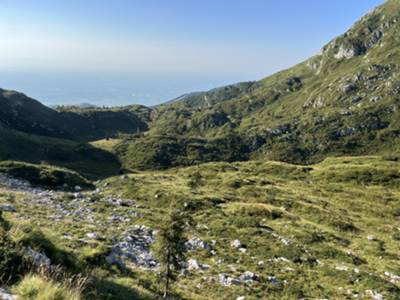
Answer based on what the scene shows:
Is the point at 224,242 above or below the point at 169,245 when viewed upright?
below

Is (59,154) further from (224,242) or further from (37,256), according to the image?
(37,256)

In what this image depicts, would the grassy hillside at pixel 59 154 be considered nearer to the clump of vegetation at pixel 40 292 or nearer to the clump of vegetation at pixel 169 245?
the clump of vegetation at pixel 169 245

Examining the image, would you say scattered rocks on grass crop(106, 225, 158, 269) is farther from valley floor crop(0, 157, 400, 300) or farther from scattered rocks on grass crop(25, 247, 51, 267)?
scattered rocks on grass crop(25, 247, 51, 267)

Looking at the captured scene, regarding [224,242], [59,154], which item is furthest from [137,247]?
[59,154]

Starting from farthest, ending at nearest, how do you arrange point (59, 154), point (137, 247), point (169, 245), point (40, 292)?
1. point (59, 154)
2. point (137, 247)
3. point (169, 245)
4. point (40, 292)

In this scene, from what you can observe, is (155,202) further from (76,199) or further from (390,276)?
(390,276)

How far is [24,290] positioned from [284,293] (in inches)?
913

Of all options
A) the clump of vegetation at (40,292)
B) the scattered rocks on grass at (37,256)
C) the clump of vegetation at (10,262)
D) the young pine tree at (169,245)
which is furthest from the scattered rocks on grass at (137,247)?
the clump of vegetation at (40,292)

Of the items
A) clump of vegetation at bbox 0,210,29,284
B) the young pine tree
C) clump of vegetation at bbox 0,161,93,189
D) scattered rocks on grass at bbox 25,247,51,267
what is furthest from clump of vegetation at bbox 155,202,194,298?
clump of vegetation at bbox 0,161,93,189

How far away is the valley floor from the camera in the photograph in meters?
17.5

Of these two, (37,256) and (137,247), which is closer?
(37,256)

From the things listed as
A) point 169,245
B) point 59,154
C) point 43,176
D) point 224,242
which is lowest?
point 224,242

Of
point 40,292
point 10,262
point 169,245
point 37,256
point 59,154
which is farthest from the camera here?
point 59,154

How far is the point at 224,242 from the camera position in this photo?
37406mm
